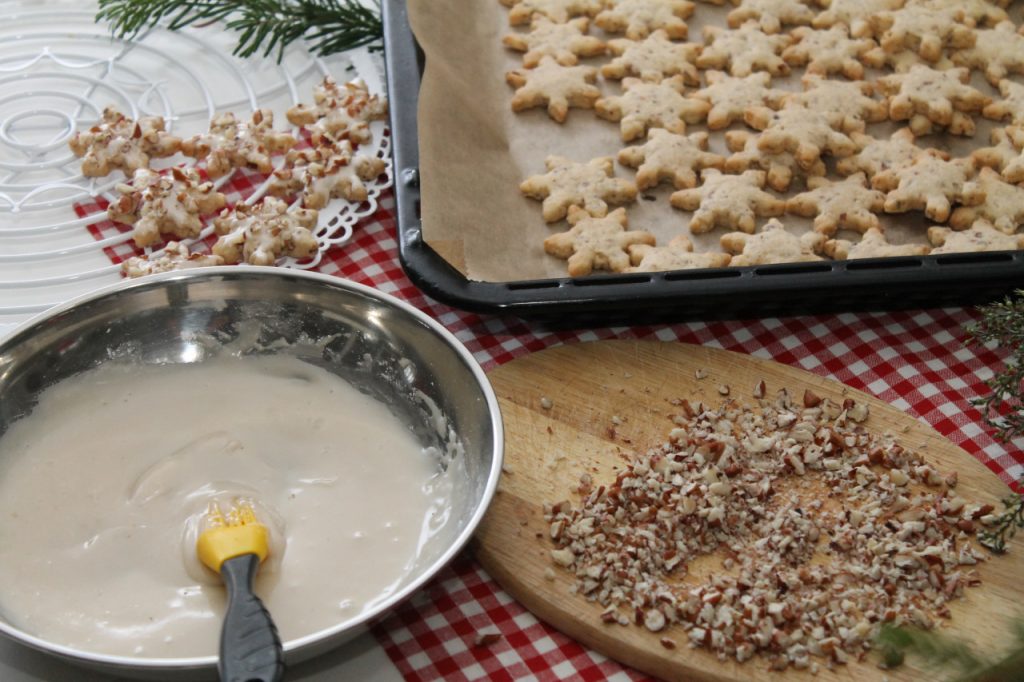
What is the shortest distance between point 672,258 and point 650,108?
15.8 inches

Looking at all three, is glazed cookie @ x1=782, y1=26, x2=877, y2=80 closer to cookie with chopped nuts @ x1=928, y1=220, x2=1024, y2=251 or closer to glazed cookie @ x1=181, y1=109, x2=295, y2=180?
cookie with chopped nuts @ x1=928, y1=220, x2=1024, y2=251

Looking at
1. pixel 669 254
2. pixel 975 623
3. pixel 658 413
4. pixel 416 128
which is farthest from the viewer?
Answer: pixel 416 128

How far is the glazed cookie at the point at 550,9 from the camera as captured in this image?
225cm

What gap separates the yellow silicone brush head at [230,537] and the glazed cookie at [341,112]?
0.87m

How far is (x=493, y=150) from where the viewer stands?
1.98m

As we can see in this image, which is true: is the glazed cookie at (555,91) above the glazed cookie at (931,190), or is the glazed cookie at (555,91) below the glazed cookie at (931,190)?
above

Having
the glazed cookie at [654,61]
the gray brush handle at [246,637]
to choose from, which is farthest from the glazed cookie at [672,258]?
the gray brush handle at [246,637]

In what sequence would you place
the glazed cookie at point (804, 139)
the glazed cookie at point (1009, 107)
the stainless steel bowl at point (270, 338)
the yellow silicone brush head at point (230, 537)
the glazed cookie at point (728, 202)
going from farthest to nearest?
1. the glazed cookie at point (1009, 107)
2. the glazed cookie at point (804, 139)
3. the glazed cookie at point (728, 202)
4. the stainless steel bowl at point (270, 338)
5. the yellow silicone brush head at point (230, 537)

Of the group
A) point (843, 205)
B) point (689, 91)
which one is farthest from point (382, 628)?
point (689, 91)

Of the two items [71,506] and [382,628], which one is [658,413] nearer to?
[382,628]

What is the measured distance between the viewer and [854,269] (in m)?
1.68

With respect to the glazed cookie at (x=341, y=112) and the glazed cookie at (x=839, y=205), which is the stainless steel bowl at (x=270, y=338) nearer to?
the glazed cookie at (x=341, y=112)

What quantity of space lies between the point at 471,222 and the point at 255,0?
0.75 m

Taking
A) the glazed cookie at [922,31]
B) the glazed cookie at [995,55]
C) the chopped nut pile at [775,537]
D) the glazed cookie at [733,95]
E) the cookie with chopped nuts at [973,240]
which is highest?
the glazed cookie at [922,31]
